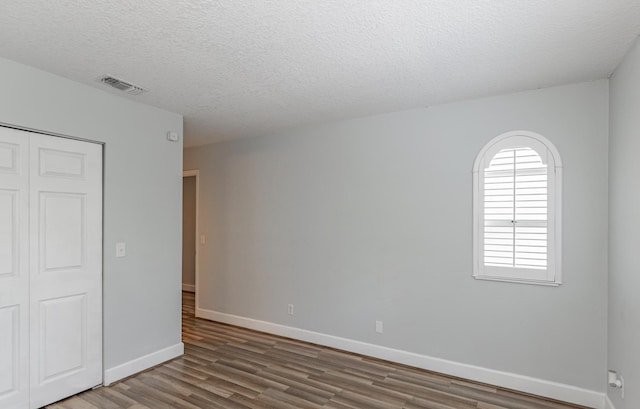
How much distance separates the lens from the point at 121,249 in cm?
327

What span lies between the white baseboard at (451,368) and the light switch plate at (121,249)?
2.02 metres

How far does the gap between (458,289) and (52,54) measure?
3.76 meters

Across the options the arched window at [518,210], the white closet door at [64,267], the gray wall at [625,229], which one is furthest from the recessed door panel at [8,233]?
the gray wall at [625,229]

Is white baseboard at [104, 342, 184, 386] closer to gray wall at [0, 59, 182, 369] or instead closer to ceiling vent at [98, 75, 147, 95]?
gray wall at [0, 59, 182, 369]

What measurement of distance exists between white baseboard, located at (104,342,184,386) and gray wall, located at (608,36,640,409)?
3.83 metres

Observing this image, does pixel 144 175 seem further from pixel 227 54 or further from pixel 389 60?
pixel 389 60

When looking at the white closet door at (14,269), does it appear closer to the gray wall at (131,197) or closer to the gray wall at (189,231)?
the gray wall at (131,197)

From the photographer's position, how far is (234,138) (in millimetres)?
4883

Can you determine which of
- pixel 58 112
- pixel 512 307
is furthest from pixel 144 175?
pixel 512 307

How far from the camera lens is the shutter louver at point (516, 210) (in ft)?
9.82

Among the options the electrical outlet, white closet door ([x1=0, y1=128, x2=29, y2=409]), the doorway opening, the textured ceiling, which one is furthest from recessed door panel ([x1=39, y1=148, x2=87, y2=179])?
the doorway opening

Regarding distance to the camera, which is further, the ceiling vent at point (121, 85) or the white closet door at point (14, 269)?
the ceiling vent at point (121, 85)

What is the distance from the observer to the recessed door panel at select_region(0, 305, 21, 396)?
8.24 ft

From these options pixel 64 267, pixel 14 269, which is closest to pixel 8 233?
pixel 14 269
